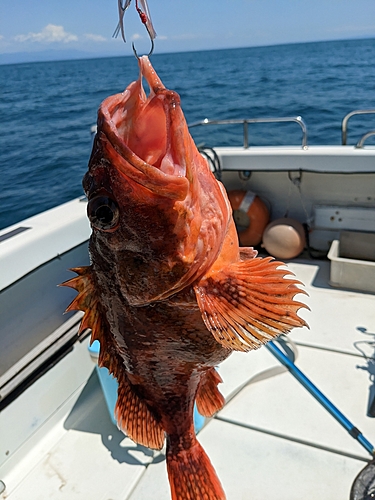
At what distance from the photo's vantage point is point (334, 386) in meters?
3.26

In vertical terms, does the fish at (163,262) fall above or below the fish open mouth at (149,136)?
below

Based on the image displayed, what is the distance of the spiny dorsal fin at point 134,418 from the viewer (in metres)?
1.50

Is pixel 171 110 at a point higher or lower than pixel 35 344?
higher

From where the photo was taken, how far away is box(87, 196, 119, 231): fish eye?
1.07 metres

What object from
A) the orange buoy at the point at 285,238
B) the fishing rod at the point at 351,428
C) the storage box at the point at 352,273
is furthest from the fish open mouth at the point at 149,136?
the orange buoy at the point at 285,238

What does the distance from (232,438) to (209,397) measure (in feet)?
4.74

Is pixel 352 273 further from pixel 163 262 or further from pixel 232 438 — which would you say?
pixel 163 262

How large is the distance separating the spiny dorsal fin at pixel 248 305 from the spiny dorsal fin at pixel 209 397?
606 mm

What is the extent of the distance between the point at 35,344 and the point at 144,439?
6.00 feet

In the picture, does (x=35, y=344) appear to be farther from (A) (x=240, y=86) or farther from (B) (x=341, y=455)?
(A) (x=240, y=86)

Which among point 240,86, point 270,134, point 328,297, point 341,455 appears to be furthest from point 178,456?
point 240,86

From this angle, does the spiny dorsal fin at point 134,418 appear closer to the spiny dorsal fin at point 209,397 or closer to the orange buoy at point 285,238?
the spiny dorsal fin at point 209,397

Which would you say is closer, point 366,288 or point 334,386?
point 334,386

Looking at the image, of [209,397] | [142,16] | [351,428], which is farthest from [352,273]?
[142,16]
